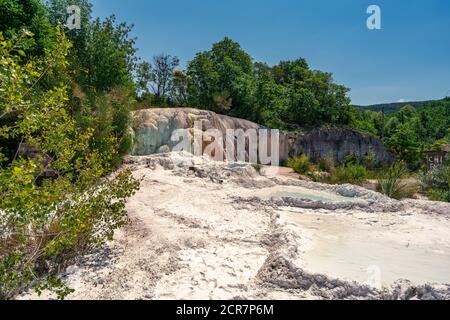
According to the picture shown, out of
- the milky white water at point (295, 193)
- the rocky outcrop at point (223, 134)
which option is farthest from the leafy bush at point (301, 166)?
the milky white water at point (295, 193)

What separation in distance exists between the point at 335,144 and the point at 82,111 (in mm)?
16340

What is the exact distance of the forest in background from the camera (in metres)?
2.62

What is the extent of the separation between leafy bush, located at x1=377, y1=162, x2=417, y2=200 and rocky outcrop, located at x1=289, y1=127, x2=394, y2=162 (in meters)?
9.76

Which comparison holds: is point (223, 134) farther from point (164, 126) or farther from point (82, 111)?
point (82, 111)

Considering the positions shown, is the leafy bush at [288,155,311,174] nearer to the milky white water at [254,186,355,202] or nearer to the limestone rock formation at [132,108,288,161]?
the limestone rock formation at [132,108,288,161]

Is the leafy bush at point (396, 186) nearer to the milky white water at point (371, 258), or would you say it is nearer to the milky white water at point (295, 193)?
the milky white water at point (295, 193)

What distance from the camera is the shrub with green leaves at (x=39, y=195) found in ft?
7.45

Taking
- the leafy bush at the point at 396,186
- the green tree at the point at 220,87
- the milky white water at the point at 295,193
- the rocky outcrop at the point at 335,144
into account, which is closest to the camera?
the milky white water at the point at 295,193

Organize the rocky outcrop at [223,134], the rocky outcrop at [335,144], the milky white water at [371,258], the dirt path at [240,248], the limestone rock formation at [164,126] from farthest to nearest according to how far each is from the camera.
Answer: the rocky outcrop at [335,144]
the rocky outcrop at [223,134]
the limestone rock formation at [164,126]
the milky white water at [371,258]
the dirt path at [240,248]

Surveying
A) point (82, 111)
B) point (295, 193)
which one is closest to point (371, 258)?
point (295, 193)

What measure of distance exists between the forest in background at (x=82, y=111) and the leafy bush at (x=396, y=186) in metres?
0.15

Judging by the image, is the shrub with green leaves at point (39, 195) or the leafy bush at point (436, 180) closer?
the shrub with green leaves at point (39, 195)

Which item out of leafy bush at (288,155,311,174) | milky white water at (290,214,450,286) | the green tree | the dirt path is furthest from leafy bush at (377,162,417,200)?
the green tree
